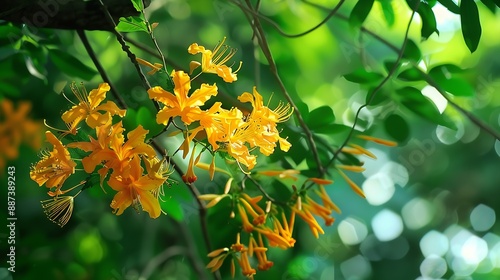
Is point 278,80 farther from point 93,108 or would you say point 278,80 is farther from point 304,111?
point 93,108

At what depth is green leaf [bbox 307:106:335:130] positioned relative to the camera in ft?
3.70

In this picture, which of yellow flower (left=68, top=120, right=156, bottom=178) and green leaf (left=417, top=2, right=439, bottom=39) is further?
green leaf (left=417, top=2, right=439, bottom=39)

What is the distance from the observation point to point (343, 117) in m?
2.36

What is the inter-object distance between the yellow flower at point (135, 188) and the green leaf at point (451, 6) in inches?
18.9

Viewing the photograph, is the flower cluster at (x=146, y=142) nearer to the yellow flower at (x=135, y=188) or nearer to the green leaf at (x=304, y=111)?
the yellow flower at (x=135, y=188)

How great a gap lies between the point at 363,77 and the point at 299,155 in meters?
0.16

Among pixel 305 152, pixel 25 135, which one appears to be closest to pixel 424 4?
pixel 305 152

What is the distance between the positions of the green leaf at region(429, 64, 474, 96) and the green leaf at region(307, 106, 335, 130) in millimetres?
189

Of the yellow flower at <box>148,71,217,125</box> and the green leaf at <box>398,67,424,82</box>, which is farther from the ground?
the yellow flower at <box>148,71,217,125</box>

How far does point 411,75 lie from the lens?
3.89ft

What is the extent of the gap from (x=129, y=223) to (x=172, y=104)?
1356mm

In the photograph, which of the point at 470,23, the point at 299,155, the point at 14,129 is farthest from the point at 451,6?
the point at 14,129

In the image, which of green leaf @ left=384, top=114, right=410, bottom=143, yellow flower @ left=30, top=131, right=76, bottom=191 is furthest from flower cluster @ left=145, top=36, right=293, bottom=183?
green leaf @ left=384, top=114, right=410, bottom=143

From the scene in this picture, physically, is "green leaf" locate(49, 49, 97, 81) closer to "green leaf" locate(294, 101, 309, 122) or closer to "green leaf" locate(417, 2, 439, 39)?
"green leaf" locate(294, 101, 309, 122)
